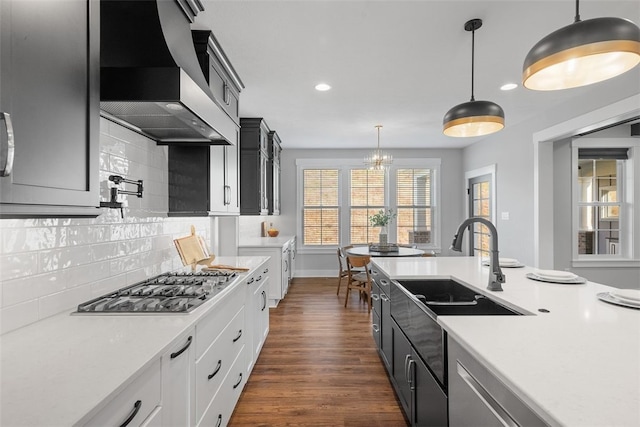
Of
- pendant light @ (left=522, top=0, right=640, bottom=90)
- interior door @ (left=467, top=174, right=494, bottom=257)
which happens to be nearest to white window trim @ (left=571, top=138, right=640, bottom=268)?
interior door @ (left=467, top=174, right=494, bottom=257)

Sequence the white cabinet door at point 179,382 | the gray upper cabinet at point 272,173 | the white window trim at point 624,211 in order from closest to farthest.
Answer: the white cabinet door at point 179,382 < the white window trim at point 624,211 < the gray upper cabinet at point 272,173

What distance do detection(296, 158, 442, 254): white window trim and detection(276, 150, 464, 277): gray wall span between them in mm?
81

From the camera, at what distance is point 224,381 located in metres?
1.88

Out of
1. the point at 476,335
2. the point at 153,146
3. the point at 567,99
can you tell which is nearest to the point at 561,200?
the point at 567,99

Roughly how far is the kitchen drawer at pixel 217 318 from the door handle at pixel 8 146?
943 mm

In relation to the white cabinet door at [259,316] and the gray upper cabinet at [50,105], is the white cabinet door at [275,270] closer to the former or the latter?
the white cabinet door at [259,316]

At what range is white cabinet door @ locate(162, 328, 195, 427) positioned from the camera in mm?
1186

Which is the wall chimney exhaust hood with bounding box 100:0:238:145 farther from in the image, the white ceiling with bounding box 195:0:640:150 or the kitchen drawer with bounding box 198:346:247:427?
the kitchen drawer with bounding box 198:346:247:427

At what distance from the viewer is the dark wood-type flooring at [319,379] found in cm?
217

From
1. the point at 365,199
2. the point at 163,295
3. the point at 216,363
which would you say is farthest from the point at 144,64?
the point at 365,199

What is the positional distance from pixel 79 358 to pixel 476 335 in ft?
4.27

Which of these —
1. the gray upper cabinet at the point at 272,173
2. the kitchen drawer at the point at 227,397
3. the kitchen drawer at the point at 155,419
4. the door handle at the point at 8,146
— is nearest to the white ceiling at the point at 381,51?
the gray upper cabinet at the point at 272,173

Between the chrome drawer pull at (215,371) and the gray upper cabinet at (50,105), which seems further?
the chrome drawer pull at (215,371)

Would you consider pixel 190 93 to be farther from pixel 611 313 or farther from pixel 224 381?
pixel 611 313
